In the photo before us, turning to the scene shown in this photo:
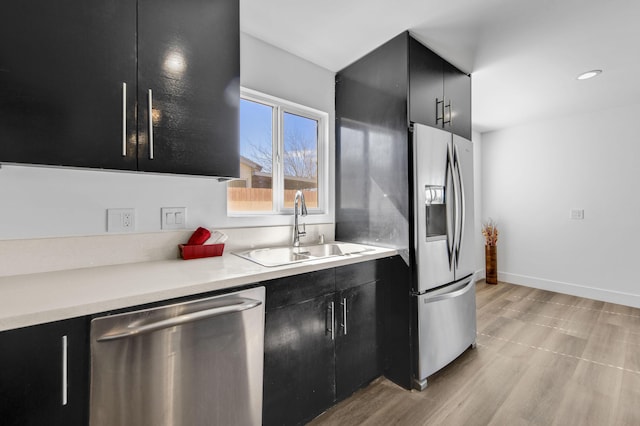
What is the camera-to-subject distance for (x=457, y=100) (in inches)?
91.4

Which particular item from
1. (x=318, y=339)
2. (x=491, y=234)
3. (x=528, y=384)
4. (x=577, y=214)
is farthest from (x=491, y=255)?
(x=318, y=339)

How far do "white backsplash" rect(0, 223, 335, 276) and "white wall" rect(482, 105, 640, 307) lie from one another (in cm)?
421

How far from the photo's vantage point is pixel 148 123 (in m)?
1.25

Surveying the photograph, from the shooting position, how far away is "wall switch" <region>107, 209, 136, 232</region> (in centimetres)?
143

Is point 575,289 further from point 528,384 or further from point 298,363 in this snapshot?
point 298,363

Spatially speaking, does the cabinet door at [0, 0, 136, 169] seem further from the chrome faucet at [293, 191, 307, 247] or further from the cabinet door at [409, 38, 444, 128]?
the cabinet door at [409, 38, 444, 128]

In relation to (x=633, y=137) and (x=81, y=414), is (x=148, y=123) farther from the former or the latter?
(x=633, y=137)

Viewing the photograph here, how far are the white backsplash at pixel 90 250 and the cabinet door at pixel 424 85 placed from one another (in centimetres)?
148

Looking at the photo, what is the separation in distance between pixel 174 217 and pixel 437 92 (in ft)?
6.67

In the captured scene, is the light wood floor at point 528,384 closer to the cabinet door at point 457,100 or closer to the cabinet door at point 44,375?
the cabinet door at point 44,375

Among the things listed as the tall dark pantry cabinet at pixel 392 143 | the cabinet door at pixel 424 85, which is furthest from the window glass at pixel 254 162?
the cabinet door at pixel 424 85

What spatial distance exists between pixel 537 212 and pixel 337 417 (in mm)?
4040

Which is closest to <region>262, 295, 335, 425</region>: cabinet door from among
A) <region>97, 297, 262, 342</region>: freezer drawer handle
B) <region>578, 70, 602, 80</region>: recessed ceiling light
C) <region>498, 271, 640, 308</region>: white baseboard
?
<region>97, 297, 262, 342</region>: freezer drawer handle

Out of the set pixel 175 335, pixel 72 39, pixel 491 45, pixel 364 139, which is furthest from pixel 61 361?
pixel 491 45
